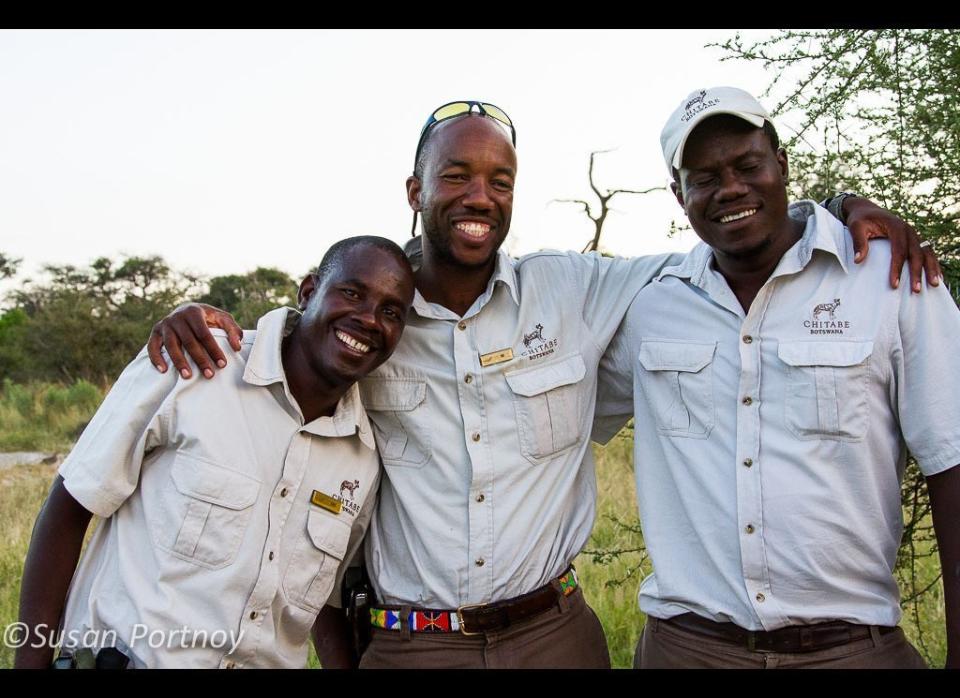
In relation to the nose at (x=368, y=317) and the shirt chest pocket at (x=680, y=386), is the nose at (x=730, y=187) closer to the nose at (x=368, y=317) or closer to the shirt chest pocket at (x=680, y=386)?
the shirt chest pocket at (x=680, y=386)

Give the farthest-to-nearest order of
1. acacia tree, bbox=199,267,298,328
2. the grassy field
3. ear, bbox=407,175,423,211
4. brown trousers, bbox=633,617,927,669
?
1. acacia tree, bbox=199,267,298,328
2. the grassy field
3. ear, bbox=407,175,423,211
4. brown trousers, bbox=633,617,927,669

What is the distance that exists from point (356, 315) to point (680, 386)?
1.09 m

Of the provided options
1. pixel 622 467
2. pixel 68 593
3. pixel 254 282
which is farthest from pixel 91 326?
pixel 68 593

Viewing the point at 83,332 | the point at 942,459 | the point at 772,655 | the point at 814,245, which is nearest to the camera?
the point at 942,459

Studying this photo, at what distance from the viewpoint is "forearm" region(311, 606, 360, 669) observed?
11.5ft

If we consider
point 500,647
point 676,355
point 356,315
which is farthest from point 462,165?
point 500,647

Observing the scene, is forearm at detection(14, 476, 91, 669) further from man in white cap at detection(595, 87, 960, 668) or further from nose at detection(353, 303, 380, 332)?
man in white cap at detection(595, 87, 960, 668)

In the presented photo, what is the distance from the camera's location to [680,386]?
300 centimetres

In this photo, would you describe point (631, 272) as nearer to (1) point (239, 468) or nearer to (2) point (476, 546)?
(2) point (476, 546)

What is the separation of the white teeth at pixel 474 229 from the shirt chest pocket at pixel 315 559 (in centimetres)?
108

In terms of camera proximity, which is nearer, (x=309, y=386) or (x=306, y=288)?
(x=309, y=386)

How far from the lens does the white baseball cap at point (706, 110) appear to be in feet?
9.48

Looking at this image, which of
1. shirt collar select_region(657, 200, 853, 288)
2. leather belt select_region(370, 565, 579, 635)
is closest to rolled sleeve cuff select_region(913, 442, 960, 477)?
shirt collar select_region(657, 200, 853, 288)

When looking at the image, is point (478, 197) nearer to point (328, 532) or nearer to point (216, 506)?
point (328, 532)
